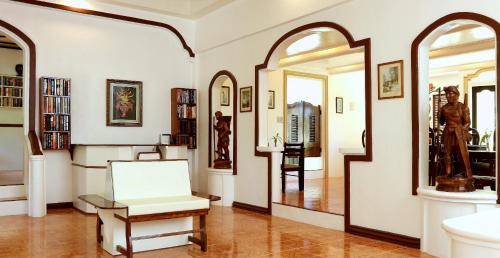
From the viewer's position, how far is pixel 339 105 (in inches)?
479

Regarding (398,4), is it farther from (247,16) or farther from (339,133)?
(339,133)

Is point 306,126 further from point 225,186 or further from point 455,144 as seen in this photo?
point 455,144

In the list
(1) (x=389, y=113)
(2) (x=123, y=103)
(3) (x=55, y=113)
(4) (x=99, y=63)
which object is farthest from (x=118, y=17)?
(1) (x=389, y=113)

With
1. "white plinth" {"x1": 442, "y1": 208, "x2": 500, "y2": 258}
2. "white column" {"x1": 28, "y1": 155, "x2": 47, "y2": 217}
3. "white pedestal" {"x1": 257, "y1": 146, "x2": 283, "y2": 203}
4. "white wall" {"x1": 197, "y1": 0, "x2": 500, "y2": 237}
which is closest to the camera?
"white plinth" {"x1": 442, "y1": 208, "x2": 500, "y2": 258}

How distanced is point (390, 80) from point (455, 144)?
41.6 inches

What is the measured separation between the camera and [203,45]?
851 centimetres

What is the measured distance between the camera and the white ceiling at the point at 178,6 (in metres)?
7.84

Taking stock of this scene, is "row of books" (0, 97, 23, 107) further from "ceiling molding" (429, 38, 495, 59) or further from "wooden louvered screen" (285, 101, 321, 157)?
"ceiling molding" (429, 38, 495, 59)

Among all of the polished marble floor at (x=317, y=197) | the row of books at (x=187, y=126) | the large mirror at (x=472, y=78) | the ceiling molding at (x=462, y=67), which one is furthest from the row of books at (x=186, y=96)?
the ceiling molding at (x=462, y=67)

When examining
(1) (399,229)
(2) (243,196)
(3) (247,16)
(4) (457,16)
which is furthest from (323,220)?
(3) (247,16)

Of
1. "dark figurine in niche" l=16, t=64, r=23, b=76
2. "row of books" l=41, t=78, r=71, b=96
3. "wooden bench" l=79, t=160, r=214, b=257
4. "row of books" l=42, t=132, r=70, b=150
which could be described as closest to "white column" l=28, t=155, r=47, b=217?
"row of books" l=42, t=132, r=70, b=150

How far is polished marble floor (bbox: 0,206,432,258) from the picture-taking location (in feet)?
14.5

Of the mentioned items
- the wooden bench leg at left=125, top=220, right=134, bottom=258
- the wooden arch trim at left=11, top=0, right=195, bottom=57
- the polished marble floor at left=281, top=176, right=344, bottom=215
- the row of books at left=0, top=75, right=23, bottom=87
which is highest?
the wooden arch trim at left=11, top=0, right=195, bottom=57

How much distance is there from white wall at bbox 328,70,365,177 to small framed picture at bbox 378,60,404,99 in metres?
6.81
